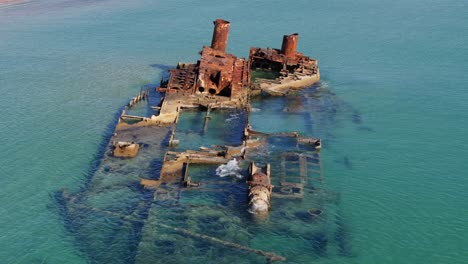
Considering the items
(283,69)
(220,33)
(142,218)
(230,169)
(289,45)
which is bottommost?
(142,218)

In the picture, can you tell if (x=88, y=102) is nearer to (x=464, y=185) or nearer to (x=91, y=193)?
(x=91, y=193)

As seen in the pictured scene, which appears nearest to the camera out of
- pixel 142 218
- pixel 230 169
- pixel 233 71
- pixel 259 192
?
pixel 142 218

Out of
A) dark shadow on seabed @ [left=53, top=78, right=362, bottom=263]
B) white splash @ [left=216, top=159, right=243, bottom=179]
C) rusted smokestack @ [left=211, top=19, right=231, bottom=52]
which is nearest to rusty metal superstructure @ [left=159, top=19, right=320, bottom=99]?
rusted smokestack @ [left=211, top=19, right=231, bottom=52]

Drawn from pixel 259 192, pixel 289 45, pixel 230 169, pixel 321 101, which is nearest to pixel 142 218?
pixel 259 192

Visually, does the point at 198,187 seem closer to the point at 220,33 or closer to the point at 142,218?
the point at 142,218

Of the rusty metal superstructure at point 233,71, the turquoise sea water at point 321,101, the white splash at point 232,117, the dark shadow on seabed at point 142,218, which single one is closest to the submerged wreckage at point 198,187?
the dark shadow on seabed at point 142,218

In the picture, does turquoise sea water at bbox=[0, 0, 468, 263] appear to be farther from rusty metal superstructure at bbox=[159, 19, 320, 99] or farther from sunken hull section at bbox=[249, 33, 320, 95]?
rusty metal superstructure at bbox=[159, 19, 320, 99]

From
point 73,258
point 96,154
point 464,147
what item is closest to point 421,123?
point 464,147
